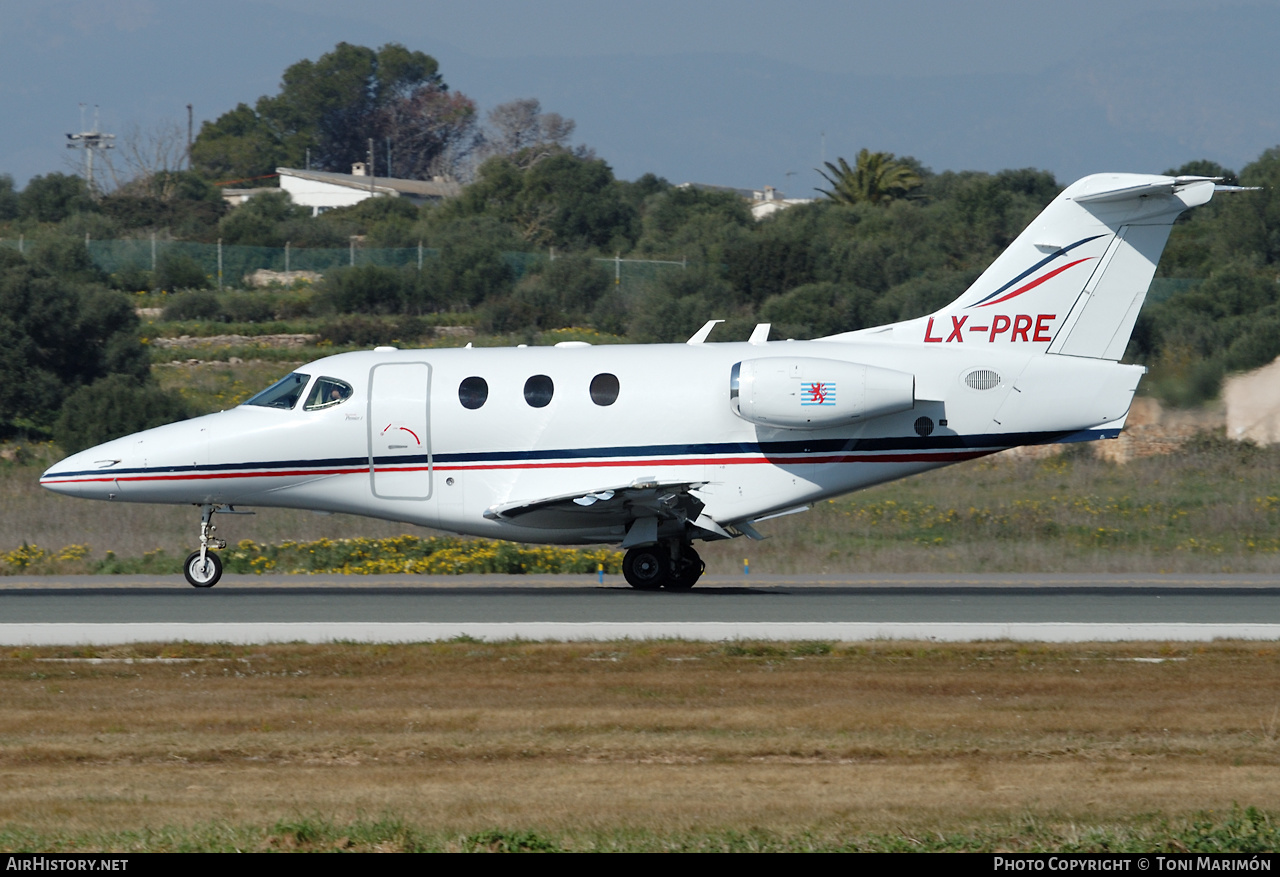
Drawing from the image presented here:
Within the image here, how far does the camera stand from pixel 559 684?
12.0 metres

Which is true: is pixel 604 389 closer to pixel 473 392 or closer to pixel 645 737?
pixel 473 392

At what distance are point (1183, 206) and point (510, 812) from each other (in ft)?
44.4

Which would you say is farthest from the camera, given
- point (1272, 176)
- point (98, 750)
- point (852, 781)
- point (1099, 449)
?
point (1272, 176)

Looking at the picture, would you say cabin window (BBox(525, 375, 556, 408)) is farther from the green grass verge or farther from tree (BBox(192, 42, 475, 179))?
tree (BBox(192, 42, 475, 179))

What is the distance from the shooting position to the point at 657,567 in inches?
742

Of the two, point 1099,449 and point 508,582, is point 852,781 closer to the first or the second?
point 508,582

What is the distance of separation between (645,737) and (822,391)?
8.40 meters

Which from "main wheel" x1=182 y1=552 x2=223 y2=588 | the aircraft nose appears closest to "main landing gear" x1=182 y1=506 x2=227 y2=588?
"main wheel" x1=182 y1=552 x2=223 y2=588

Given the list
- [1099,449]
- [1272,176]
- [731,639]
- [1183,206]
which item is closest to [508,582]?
[731,639]

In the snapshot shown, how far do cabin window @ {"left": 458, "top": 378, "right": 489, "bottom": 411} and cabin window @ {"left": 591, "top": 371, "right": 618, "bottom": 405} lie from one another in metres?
1.40

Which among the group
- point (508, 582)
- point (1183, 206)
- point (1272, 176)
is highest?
point (1272, 176)

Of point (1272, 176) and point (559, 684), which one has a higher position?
point (1272, 176)

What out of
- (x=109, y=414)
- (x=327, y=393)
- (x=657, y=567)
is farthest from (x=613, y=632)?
(x=109, y=414)

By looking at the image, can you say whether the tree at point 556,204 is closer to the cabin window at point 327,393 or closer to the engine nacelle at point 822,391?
the cabin window at point 327,393
